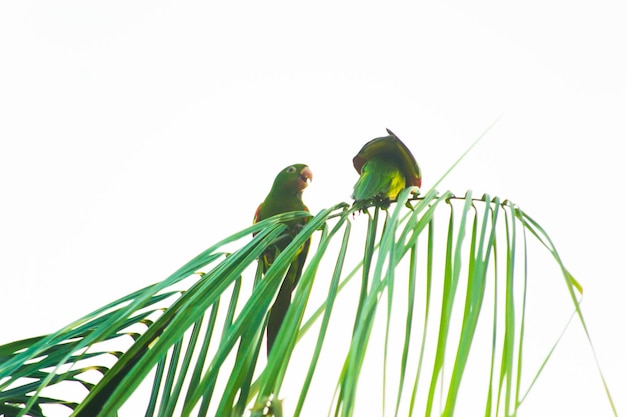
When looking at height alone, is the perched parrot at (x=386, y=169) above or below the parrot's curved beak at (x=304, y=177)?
below

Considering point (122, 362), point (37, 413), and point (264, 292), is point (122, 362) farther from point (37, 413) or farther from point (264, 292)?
point (37, 413)

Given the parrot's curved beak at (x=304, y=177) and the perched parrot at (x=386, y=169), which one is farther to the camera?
the parrot's curved beak at (x=304, y=177)

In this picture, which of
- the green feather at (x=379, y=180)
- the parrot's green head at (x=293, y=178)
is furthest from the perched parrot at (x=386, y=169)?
the parrot's green head at (x=293, y=178)

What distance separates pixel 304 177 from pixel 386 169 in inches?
14.9

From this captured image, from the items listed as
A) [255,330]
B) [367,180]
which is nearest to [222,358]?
[255,330]

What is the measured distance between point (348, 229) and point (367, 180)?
38 cm

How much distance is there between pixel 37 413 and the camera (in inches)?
31.8

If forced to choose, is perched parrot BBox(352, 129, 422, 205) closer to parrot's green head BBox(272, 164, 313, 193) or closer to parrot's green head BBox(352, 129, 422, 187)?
parrot's green head BBox(352, 129, 422, 187)

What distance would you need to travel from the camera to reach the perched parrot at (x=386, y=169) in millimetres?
1074

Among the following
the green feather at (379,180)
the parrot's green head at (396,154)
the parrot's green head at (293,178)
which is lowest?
the green feather at (379,180)

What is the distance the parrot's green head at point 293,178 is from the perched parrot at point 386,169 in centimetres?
23

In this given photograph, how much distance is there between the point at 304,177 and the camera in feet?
4.79

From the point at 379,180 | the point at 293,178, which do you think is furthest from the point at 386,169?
the point at 293,178

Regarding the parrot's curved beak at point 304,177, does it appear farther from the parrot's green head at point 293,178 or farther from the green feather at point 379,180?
the green feather at point 379,180
